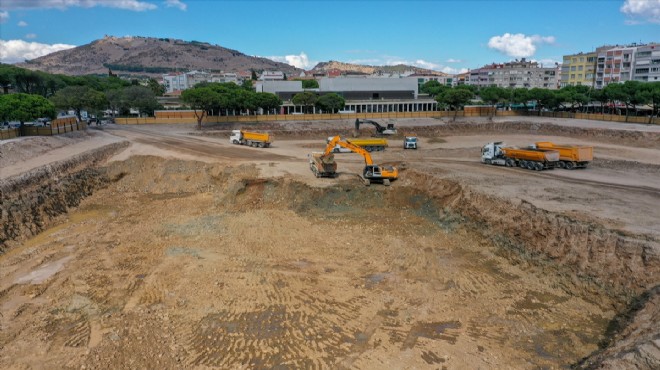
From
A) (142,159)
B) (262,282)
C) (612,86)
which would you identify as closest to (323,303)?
(262,282)

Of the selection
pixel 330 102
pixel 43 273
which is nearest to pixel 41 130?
pixel 43 273

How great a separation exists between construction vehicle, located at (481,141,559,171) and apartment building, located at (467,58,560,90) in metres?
127

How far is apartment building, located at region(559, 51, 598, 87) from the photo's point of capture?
11694 cm

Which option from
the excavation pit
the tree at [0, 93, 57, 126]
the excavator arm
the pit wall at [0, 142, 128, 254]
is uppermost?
the tree at [0, 93, 57, 126]

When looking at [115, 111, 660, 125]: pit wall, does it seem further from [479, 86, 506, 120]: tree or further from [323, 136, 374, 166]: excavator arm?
[323, 136, 374, 166]: excavator arm

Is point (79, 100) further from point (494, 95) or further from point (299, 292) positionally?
point (494, 95)

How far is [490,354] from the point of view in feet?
47.9

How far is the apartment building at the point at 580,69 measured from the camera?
117 metres

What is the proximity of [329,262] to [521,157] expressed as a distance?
897 inches

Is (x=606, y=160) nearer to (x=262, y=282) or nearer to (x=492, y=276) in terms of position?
(x=492, y=276)

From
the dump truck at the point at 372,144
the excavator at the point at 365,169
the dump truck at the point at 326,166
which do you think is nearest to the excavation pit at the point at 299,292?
the excavator at the point at 365,169

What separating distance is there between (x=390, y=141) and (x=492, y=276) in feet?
128

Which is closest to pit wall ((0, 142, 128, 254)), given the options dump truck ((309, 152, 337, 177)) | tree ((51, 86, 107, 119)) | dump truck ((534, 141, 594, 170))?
dump truck ((309, 152, 337, 177))

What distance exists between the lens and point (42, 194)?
3036 centimetres
